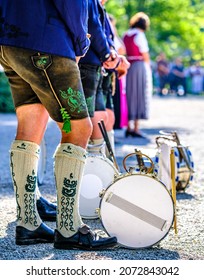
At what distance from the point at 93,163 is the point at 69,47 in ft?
4.20

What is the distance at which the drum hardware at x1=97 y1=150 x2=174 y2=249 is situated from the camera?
445 centimetres

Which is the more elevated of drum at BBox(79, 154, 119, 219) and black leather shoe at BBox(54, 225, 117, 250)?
drum at BBox(79, 154, 119, 219)

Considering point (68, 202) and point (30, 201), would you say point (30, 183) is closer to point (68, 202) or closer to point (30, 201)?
point (30, 201)

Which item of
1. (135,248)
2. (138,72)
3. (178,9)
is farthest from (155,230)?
(178,9)

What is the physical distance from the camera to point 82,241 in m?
4.32

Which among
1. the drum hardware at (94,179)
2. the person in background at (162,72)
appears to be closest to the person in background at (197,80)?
the person in background at (162,72)

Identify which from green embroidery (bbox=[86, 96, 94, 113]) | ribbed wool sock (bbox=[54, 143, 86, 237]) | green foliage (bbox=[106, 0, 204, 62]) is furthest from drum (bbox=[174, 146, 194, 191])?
green foliage (bbox=[106, 0, 204, 62])

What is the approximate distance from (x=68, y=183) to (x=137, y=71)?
743cm

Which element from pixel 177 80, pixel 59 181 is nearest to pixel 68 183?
pixel 59 181

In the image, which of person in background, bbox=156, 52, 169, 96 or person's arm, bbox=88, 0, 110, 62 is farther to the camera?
person in background, bbox=156, 52, 169, 96

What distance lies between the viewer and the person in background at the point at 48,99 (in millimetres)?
4074

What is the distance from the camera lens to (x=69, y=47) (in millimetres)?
4105

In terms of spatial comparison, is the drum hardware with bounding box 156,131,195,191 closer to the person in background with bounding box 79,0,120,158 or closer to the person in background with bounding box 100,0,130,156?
the person in background with bounding box 100,0,130,156

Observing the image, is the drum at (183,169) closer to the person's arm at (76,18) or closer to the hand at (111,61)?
the hand at (111,61)
